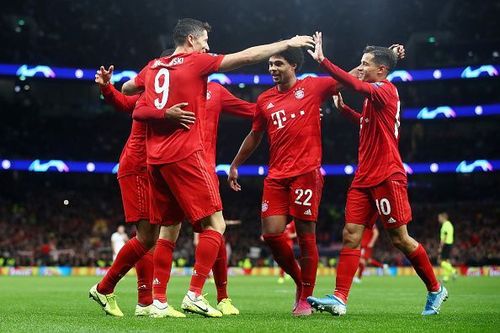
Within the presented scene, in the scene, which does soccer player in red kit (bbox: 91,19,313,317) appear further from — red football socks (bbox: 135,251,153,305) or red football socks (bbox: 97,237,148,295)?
red football socks (bbox: 135,251,153,305)

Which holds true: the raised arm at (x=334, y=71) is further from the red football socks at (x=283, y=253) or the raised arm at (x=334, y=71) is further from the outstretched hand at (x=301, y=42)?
the red football socks at (x=283, y=253)

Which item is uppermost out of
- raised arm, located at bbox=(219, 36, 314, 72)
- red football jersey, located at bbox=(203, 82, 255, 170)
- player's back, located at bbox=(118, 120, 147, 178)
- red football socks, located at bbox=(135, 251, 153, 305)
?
raised arm, located at bbox=(219, 36, 314, 72)

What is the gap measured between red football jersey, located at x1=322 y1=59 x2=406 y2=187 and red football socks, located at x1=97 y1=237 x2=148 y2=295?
2.22m

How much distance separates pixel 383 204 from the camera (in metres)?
8.03

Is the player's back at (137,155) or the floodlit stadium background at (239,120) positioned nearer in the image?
the player's back at (137,155)

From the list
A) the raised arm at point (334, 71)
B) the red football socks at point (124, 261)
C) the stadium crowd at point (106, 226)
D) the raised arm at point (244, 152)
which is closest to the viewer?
the raised arm at point (334, 71)

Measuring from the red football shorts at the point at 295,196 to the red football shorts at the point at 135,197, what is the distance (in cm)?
123

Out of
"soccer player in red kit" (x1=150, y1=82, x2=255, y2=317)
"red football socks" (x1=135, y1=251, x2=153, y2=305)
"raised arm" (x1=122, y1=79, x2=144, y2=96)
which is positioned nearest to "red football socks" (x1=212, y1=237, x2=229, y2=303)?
"soccer player in red kit" (x1=150, y1=82, x2=255, y2=317)

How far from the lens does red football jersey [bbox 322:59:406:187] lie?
808 centimetres

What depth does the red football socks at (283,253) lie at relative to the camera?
848cm

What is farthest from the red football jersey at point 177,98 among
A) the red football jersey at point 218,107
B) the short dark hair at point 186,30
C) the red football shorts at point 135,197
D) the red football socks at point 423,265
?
the red football socks at point 423,265

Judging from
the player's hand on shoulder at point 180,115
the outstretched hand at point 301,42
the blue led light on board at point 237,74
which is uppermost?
the blue led light on board at point 237,74

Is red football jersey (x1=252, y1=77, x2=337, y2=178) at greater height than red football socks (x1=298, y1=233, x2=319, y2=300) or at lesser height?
greater

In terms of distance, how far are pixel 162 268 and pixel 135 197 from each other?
89 centimetres
